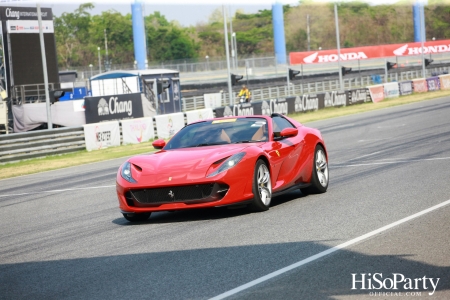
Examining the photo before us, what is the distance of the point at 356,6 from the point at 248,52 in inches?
974

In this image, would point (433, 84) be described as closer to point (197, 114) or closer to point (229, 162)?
point (197, 114)

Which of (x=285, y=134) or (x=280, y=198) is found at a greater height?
(x=285, y=134)

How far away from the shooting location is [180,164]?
373 inches

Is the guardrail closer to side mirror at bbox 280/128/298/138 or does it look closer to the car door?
the car door

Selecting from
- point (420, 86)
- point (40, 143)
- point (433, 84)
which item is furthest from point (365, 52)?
point (40, 143)

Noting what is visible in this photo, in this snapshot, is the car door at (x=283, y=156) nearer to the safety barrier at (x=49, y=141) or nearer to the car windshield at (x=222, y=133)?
the car windshield at (x=222, y=133)

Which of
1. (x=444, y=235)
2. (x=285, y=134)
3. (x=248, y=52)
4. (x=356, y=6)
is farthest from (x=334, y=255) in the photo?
(x=356, y=6)

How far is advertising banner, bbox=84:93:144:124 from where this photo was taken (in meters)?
33.0

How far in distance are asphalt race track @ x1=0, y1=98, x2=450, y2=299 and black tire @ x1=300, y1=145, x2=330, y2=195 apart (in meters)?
0.17

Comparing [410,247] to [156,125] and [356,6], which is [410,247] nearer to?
[156,125]

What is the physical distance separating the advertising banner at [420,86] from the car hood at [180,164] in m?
47.3

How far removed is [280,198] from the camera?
11.6 m

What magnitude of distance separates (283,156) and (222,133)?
0.92m

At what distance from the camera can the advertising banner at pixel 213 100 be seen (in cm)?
5132
